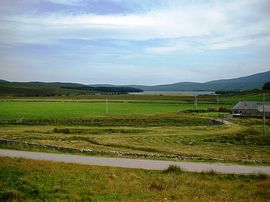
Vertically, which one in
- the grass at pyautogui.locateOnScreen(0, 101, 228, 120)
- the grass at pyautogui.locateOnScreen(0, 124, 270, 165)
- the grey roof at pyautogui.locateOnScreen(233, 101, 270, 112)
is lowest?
the grass at pyautogui.locateOnScreen(0, 124, 270, 165)

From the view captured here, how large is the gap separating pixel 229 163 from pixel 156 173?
734 cm

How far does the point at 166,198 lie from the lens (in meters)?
14.8

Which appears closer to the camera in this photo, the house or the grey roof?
the house

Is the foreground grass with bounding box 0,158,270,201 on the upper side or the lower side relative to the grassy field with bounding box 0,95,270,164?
upper

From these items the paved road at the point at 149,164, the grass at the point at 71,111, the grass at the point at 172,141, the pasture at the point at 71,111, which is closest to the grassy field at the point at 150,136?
the grass at the point at 172,141

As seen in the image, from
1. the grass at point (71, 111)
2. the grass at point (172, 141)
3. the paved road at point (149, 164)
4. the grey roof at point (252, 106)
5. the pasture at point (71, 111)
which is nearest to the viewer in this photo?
the paved road at point (149, 164)

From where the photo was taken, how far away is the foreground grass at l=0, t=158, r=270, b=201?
1513 centimetres

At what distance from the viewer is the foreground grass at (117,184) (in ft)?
49.6

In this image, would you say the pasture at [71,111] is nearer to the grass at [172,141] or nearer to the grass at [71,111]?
the grass at [71,111]

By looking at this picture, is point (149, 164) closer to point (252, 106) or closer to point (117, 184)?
point (117, 184)

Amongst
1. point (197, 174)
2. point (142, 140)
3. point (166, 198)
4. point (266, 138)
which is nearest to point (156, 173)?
point (197, 174)

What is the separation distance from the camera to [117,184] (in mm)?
17438

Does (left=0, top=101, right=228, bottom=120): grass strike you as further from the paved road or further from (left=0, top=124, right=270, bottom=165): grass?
the paved road

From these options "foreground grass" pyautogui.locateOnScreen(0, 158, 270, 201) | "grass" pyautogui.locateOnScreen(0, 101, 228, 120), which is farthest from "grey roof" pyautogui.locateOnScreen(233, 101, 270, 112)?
"foreground grass" pyautogui.locateOnScreen(0, 158, 270, 201)
